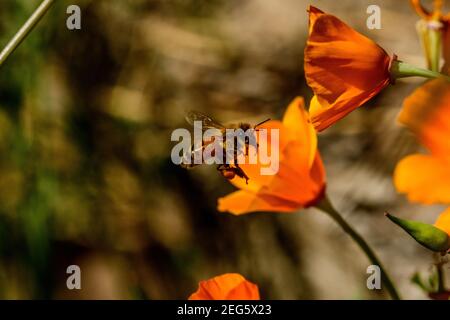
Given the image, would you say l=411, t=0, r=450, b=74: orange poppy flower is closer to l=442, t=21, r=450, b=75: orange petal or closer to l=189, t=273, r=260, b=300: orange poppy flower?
l=442, t=21, r=450, b=75: orange petal

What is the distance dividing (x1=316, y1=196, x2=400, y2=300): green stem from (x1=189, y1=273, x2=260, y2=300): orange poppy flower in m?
0.13

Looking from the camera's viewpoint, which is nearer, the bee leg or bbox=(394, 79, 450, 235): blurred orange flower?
bbox=(394, 79, 450, 235): blurred orange flower

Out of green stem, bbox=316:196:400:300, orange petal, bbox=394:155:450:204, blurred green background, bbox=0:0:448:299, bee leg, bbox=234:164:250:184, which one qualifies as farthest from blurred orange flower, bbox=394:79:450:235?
blurred green background, bbox=0:0:448:299

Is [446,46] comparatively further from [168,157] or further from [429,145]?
[168,157]

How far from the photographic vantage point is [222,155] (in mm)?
1005

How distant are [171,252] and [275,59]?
0.42 meters

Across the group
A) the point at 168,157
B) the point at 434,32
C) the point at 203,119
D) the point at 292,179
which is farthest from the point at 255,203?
the point at 168,157

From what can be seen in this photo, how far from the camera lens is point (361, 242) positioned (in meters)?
0.91

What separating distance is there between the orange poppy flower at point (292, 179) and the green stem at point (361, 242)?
18 mm

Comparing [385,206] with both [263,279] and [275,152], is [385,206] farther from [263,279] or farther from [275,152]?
[275,152]

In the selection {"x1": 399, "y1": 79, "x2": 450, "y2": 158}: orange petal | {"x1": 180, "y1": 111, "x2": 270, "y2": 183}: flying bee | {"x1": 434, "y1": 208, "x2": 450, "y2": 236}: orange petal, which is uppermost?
{"x1": 180, "y1": 111, "x2": 270, "y2": 183}: flying bee

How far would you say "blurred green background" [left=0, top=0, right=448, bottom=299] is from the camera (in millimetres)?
1444

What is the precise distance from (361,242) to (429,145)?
17 cm
